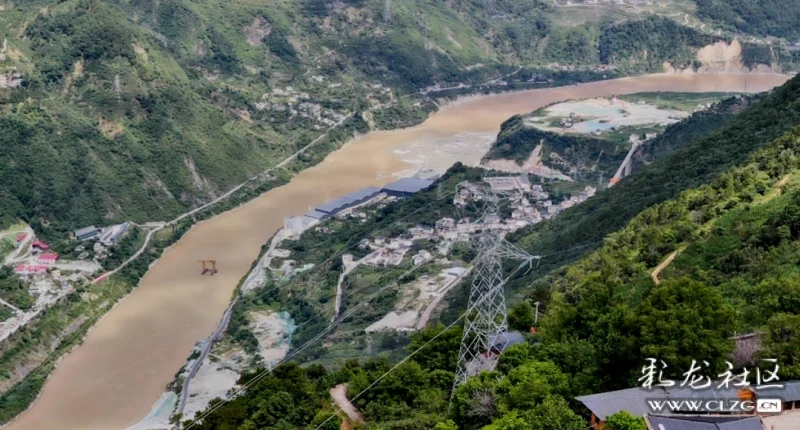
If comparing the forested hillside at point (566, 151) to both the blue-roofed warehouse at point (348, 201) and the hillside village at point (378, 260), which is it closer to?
the hillside village at point (378, 260)

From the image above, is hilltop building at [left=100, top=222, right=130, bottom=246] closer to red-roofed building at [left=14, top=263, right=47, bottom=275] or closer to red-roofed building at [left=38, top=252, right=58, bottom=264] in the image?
red-roofed building at [left=38, top=252, right=58, bottom=264]

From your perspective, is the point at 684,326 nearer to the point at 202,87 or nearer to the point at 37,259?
the point at 37,259

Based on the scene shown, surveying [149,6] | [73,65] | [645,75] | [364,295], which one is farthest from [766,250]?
[645,75]

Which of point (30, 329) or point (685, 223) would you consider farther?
point (30, 329)

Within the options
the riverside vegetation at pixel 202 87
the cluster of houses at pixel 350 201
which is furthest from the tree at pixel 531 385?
the cluster of houses at pixel 350 201

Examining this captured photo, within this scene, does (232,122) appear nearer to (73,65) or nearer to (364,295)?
(73,65)

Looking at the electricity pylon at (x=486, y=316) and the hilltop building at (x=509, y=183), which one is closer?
the electricity pylon at (x=486, y=316)
